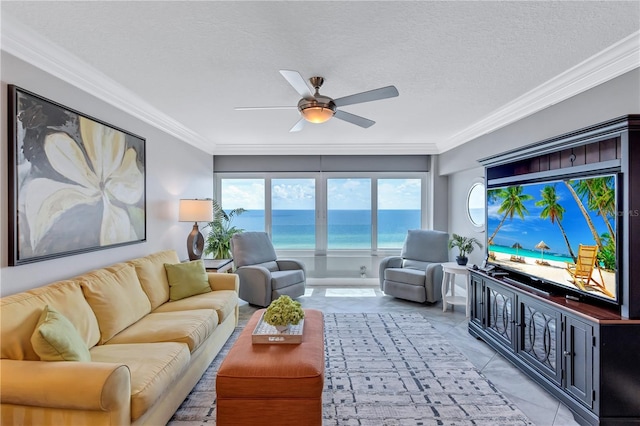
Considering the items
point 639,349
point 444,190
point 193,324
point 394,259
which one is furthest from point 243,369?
point 444,190

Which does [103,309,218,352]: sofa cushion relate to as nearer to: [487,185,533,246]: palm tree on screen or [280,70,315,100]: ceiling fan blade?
[280,70,315,100]: ceiling fan blade

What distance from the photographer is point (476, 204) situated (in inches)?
188

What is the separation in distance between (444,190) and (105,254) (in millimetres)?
5164

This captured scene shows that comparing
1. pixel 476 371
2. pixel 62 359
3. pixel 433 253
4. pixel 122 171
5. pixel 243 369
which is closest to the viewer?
pixel 62 359

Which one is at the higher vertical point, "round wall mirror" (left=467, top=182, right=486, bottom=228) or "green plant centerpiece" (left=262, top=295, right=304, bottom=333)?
"round wall mirror" (left=467, top=182, right=486, bottom=228)

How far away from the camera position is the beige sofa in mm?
1492

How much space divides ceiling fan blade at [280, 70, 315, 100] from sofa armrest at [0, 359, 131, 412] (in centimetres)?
189

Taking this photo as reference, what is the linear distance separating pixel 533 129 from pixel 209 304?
3.64 meters

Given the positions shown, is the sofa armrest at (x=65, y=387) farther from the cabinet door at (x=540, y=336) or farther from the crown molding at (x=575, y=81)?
the crown molding at (x=575, y=81)

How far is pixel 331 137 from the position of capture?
195 inches

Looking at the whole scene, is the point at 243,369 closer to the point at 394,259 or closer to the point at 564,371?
the point at 564,371

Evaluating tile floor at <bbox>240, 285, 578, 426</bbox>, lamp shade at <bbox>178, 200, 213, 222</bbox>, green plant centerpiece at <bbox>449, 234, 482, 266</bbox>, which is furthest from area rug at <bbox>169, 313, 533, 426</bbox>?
lamp shade at <bbox>178, 200, 213, 222</bbox>

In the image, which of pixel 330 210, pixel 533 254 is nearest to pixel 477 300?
pixel 533 254

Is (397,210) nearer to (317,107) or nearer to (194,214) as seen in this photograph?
(194,214)
